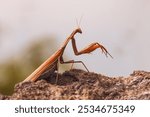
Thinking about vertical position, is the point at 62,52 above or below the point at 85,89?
above

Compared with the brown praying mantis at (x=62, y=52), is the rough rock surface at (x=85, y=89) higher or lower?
lower

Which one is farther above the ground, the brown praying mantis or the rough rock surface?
the brown praying mantis

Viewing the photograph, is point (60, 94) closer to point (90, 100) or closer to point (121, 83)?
point (90, 100)

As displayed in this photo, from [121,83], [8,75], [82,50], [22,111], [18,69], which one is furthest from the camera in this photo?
[18,69]

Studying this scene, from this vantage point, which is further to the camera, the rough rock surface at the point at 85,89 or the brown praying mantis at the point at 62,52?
the brown praying mantis at the point at 62,52

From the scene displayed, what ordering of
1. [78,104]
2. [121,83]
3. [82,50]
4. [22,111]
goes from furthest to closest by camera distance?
1. [82,50]
2. [121,83]
3. [22,111]
4. [78,104]

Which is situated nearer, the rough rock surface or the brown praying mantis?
the rough rock surface

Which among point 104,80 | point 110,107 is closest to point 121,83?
point 104,80

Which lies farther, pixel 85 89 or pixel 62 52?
pixel 62 52
